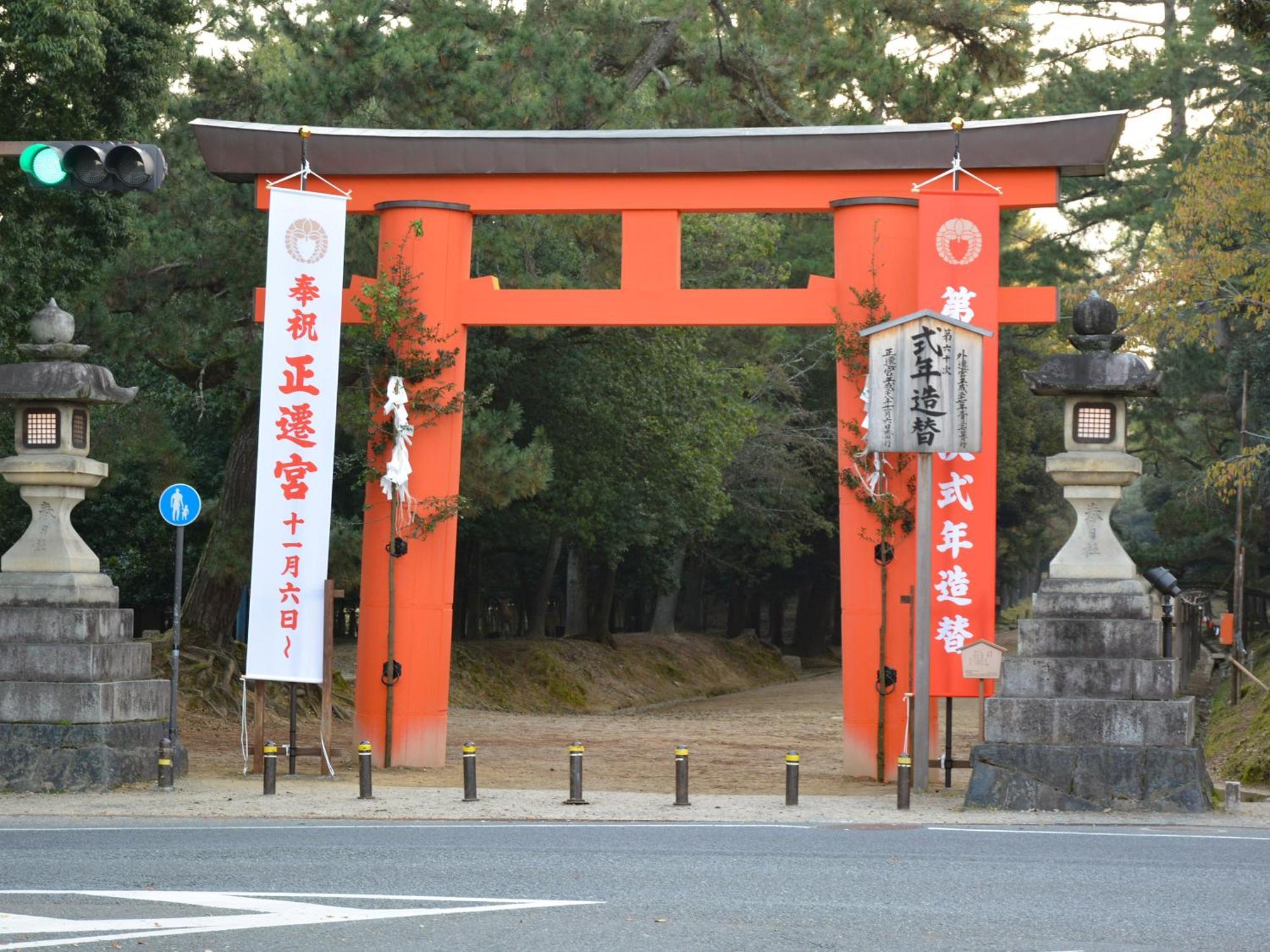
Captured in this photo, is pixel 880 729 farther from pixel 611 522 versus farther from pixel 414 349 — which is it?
pixel 611 522

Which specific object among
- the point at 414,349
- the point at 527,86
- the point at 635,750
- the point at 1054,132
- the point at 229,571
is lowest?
the point at 635,750

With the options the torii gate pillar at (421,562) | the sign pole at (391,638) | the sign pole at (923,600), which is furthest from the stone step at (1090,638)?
the sign pole at (391,638)

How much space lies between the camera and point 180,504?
1616 cm

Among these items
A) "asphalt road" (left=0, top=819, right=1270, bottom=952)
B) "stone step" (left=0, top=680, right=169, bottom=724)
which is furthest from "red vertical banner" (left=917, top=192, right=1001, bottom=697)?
"stone step" (left=0, top=680, right=169, bottom=724)

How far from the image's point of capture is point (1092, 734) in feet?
45.0

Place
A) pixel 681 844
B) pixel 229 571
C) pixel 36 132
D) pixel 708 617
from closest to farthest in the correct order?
pixel 681 844 → pixel 36 132 → pixel 229 571 → pixel 708 617

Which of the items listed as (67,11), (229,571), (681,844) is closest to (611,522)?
(229,571)

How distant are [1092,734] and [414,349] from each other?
8.17 metres

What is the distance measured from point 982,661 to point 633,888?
7.12 meters

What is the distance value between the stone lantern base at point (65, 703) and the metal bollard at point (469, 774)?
330 centimetres

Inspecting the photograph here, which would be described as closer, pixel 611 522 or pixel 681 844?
pixel 681 844

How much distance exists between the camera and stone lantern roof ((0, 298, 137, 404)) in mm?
15625

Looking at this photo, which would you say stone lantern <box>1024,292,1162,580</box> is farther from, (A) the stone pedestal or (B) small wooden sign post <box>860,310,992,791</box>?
(B) small wooden sign post <box>860,310,992,791</box>

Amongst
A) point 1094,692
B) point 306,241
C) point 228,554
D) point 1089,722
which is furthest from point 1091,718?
point 228,554
